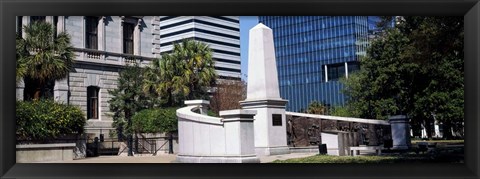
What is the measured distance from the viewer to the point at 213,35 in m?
27.7

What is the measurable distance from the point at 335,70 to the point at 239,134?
44.7 meters

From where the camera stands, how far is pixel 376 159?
45.4 feet

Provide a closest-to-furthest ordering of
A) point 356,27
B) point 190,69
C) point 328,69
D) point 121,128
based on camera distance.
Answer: point 121,128, point 190,69, point 356,27, point 328,69

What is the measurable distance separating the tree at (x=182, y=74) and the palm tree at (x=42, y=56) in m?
4.75

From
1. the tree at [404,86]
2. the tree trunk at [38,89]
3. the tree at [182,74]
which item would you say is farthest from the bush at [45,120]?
the tree at [404,86]

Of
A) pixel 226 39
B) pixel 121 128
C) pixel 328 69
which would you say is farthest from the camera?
pixel 328 69

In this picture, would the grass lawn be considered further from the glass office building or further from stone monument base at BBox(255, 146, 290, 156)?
the glass office building

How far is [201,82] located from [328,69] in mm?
34506

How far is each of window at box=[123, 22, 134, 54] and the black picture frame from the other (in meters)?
10.8

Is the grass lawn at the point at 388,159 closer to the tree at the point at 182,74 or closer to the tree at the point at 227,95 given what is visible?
the tree at the point at 182,74
